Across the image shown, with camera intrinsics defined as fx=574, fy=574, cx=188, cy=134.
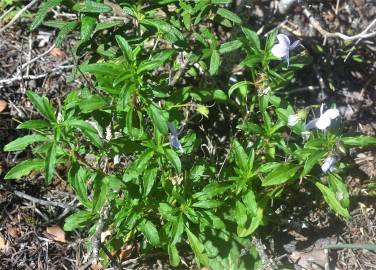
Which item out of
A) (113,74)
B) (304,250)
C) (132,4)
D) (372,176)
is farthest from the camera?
(372,176)

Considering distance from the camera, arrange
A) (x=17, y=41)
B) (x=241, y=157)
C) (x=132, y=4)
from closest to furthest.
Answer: (x=132, y=4), (x=241, y=157), (x=17, y=41)

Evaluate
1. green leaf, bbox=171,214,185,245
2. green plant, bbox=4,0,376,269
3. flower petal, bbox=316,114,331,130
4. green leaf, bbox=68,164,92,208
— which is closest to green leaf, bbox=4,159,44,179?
green plant, bbox=4,0,376,269

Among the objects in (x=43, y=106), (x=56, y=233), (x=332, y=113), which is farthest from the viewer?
(x=56, y=233)

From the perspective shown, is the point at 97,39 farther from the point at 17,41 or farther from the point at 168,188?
the point at 17,41

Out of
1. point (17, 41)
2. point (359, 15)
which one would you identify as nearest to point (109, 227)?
point (17, 41)

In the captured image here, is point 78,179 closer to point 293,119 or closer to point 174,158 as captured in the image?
point 174,158

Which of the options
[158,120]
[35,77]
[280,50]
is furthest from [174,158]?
[35,77]

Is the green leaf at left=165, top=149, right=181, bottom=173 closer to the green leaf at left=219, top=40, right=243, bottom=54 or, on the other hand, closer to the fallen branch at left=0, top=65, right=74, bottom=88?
the green leaf at left=219, top=40, right=243, bottom=54

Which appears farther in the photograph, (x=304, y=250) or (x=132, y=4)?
(x=304, y=250)
